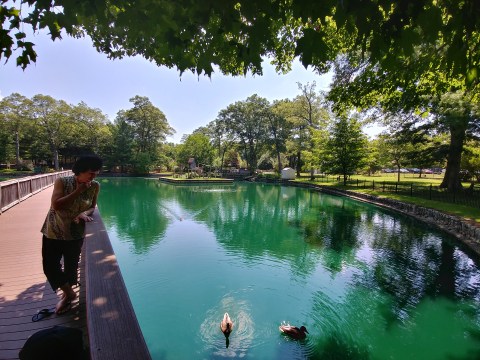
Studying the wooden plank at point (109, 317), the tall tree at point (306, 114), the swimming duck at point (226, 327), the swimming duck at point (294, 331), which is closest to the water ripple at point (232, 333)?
the swimming duck at point (226, 327)

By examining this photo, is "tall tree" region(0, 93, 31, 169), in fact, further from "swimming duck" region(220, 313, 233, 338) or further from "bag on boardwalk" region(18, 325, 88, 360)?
"bag on boardwalk" region(18, 325, 88, 360)

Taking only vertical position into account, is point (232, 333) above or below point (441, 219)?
below

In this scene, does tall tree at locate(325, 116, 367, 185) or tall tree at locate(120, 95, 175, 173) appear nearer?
tall tree at locate(325, 116, 367, 185)

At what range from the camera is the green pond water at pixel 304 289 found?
4840mm

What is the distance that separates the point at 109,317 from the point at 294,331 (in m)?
3.76

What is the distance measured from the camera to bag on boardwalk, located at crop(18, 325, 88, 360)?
185cm

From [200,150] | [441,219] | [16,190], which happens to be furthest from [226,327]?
[200,150]

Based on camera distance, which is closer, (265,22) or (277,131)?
(265,22)

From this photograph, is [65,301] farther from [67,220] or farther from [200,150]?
[200,150]

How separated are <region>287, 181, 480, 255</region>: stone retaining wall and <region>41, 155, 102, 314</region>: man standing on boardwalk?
11.0 m

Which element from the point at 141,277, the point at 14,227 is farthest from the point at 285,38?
the point at 14,227

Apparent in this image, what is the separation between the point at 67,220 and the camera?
2887 millimetres

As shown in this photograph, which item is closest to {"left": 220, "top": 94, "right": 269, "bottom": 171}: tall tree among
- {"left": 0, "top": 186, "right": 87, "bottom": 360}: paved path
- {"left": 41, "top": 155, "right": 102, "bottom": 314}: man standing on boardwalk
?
{"left": 0, "top": 186, "right": 87, "bottom": 360}: paved path

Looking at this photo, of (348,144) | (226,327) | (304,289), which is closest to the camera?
(226,327)
